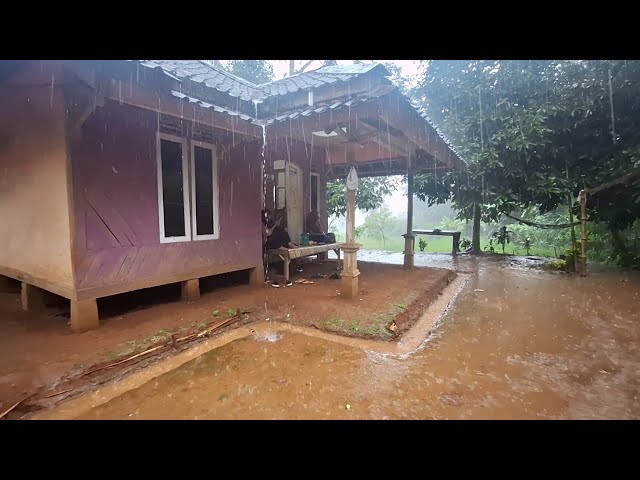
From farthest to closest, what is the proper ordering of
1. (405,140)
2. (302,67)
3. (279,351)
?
(302,67), (405,140), (279,351)

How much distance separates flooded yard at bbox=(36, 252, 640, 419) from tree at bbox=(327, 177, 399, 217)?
9592 mm

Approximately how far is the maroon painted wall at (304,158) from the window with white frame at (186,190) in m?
2.63

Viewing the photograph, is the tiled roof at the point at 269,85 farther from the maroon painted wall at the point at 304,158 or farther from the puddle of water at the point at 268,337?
the puddle of water at the point at 268,337

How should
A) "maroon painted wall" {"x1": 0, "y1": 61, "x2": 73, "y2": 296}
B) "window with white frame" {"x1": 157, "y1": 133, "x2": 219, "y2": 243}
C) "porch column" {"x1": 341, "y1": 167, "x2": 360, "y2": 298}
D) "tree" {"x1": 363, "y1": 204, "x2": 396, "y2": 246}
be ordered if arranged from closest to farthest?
"maroon painted wall" {"x1": 0, "y1": 61, "x2": 73, "y2": 296}
"window with white frame" {"x1": 157, "y1": 133, "x2": 219, "y2": 243}
"porch column" {"x1": 341, "y1": 167, "x2": 360, "y2": 298}
"tree" {"x1": 363, "y1": 204, "x2": 396, "y2": 246}

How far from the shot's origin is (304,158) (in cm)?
952

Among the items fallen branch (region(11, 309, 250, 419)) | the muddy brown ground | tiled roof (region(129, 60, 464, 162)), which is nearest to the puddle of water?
the muddy brown ground

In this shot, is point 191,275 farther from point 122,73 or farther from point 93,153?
point 122,73

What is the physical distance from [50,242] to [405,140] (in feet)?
21.6

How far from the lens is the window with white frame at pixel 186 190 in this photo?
5.18 metres

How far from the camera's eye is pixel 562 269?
9.57 m

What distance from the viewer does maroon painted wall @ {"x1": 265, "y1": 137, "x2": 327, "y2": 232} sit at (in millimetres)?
8500

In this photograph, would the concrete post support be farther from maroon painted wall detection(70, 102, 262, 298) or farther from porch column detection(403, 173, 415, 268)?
porch column detection(403, 173, 415, 268)
